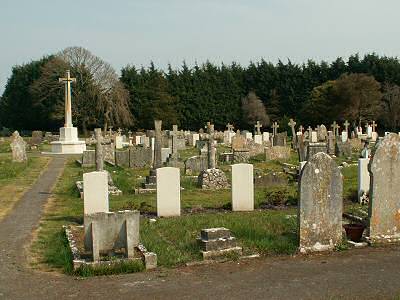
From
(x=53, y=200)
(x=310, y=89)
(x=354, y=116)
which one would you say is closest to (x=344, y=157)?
(x=53, y=200)

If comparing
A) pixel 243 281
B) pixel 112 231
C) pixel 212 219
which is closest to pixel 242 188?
pixel 212 219

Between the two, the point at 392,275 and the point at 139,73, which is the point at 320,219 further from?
the point at 139,73

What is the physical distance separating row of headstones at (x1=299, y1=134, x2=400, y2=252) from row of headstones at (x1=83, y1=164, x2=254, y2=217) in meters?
4.59

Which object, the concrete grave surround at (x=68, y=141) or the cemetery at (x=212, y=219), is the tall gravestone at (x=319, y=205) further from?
the concrete grave surround at (x=68, y=141)

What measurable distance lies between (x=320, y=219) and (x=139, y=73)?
67495 millimetres

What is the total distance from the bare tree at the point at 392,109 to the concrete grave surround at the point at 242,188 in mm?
46895

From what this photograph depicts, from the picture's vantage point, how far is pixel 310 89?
2906 inches

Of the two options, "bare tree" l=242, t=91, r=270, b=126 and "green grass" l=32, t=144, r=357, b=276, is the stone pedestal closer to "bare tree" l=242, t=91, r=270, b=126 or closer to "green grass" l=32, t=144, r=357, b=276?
"green grass" l=32, t=144, r=357, b=276

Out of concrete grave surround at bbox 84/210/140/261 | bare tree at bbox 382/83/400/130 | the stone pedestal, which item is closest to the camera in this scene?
concrete grave surround at bbox 84/210/140/261

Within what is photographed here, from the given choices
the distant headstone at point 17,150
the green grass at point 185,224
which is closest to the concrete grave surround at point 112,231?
the green grass at point 185,224

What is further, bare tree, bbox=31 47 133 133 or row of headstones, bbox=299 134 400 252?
bare tree, bbox=31 47 133 133

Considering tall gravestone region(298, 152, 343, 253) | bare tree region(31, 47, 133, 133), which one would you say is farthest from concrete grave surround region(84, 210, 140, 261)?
bare tree region(31, 47, 133, 133)

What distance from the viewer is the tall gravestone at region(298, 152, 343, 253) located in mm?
9742

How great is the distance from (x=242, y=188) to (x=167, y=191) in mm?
2111
